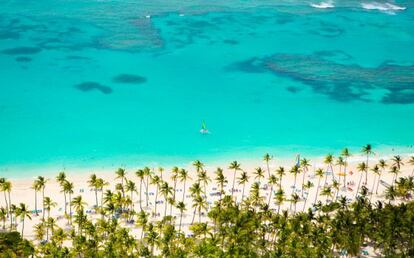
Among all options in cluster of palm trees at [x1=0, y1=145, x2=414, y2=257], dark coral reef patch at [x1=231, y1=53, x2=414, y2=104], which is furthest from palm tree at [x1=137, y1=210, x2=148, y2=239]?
dark coral reef patch at [x1=231, y1=53, x2=414, y2=104]

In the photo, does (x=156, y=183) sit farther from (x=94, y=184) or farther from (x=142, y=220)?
(x=94, y=184)

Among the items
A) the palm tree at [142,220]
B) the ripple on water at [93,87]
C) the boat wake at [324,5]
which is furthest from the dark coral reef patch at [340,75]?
the palm tree at [142,220]

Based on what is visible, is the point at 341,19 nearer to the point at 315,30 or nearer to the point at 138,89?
the point at 315,30

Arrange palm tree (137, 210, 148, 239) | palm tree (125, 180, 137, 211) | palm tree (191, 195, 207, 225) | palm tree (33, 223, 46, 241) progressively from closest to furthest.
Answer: palm tree (33, 223, 46, 241)
palm tree (137, 210, 148, 239)
palm tree (191, 195, 207, 225)
palm tree (125, 180, 137, 211)

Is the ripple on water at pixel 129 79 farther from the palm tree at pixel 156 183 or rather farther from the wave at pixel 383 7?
the wave at pixel 383 7

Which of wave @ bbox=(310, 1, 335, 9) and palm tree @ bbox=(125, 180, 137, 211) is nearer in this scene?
palm tree @ bbox=(125, 180, 137, 211)

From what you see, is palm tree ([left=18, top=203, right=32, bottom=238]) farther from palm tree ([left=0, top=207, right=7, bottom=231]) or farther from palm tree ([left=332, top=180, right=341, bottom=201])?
palm tree ([left=332, top=180, right=341, bottom=201])
